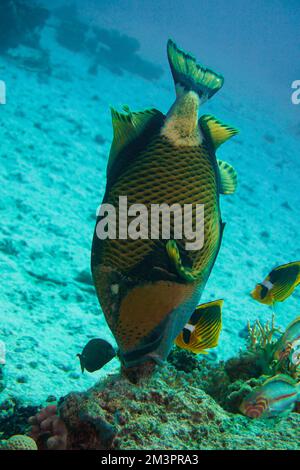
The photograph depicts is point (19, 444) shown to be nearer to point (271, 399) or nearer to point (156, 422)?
point (156, 422)

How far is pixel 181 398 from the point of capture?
202cm

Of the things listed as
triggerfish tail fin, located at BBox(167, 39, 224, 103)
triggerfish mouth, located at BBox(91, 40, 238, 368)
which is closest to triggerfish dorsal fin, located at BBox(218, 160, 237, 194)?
triggerfish mouth, located at BBox(91, 40, 238, 368)

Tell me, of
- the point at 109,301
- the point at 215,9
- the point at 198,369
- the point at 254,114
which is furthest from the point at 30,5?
the point at 215,9

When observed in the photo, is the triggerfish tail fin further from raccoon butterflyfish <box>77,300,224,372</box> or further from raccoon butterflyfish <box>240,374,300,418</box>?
raccoon butterflyfish <box>240,374,300,418</box>

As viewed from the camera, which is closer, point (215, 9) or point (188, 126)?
point (188, 126)

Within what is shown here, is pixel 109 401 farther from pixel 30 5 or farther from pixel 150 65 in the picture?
pixel 150 65

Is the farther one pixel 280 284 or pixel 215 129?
pixel 280 284

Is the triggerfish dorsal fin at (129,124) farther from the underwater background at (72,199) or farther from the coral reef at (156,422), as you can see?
the underwater background at (72,199)

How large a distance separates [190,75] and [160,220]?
1.17ft

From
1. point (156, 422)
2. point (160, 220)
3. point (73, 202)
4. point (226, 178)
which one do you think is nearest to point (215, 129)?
point (226, 178)

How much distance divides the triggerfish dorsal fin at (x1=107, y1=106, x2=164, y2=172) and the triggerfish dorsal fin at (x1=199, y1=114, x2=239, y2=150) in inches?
4.4

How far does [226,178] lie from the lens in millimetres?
1010

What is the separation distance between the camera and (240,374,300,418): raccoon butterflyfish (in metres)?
2.07
